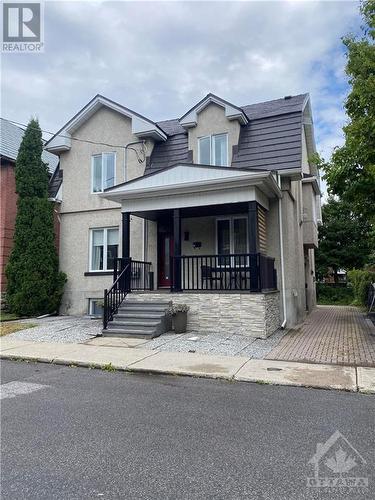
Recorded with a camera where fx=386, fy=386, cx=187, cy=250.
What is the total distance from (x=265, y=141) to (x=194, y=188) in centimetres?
338

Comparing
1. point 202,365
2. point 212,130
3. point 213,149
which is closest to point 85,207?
point 213,149

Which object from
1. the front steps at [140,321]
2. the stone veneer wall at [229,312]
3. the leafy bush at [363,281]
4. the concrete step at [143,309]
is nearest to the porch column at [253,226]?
the stone veneer wall at [229,312]

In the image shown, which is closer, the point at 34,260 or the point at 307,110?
the point at 34,260

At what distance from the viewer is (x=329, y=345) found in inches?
369

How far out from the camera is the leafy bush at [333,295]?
28.3m

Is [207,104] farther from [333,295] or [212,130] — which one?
[333,295]

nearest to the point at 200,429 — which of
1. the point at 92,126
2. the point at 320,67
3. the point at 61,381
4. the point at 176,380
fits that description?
the point at 176,380

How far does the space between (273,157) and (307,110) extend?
14.4 feet

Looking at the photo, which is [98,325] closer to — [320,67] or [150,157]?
[150,157]

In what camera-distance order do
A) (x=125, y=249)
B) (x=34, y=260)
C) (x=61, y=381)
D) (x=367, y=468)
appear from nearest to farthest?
(x=367, y=468) → (x=61, y=381) → (x=125, y=249) → (x=34, y=260)

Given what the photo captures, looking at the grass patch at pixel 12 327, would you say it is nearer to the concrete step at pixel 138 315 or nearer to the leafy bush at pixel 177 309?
the concrete step at pixel 138 315

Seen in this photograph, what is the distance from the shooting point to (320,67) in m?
11.6

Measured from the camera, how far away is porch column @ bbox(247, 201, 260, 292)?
34.2 feet

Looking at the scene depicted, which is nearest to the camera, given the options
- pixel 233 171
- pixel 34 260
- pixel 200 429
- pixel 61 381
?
pixel 200 429
